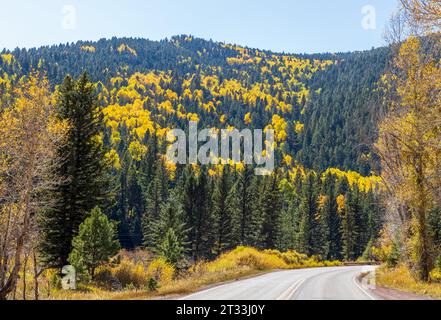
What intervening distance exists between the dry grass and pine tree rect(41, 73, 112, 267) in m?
22.3

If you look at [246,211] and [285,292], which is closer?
[285,292]

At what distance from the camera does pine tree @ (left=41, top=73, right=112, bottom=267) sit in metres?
32.2

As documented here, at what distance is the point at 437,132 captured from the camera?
63.8 feet

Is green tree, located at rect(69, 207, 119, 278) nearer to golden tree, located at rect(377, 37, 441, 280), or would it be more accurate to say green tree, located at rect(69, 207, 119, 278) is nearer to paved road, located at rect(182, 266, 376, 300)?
paved road, located at rect(182, 266, 376, 300)

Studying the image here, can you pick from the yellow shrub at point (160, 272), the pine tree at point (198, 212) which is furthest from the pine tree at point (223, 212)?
the yellow shrub at point (160, 272)

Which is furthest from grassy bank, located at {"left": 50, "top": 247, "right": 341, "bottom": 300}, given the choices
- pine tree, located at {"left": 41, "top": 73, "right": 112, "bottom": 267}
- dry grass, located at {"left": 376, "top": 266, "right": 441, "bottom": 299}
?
dry grass, located at {"left": 376, "top": 266, "right": 441, "bottom": 299}

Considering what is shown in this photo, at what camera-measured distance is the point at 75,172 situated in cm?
3325

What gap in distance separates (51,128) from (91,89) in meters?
15.7

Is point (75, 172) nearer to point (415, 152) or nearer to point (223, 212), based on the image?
point (415, 152)

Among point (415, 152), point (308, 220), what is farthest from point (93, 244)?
point (308, 220)

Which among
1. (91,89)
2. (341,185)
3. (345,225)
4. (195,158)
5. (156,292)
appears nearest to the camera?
(156,292)

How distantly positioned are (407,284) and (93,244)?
1990cm

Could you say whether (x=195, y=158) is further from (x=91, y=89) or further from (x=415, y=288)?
(x=415, y=288)
